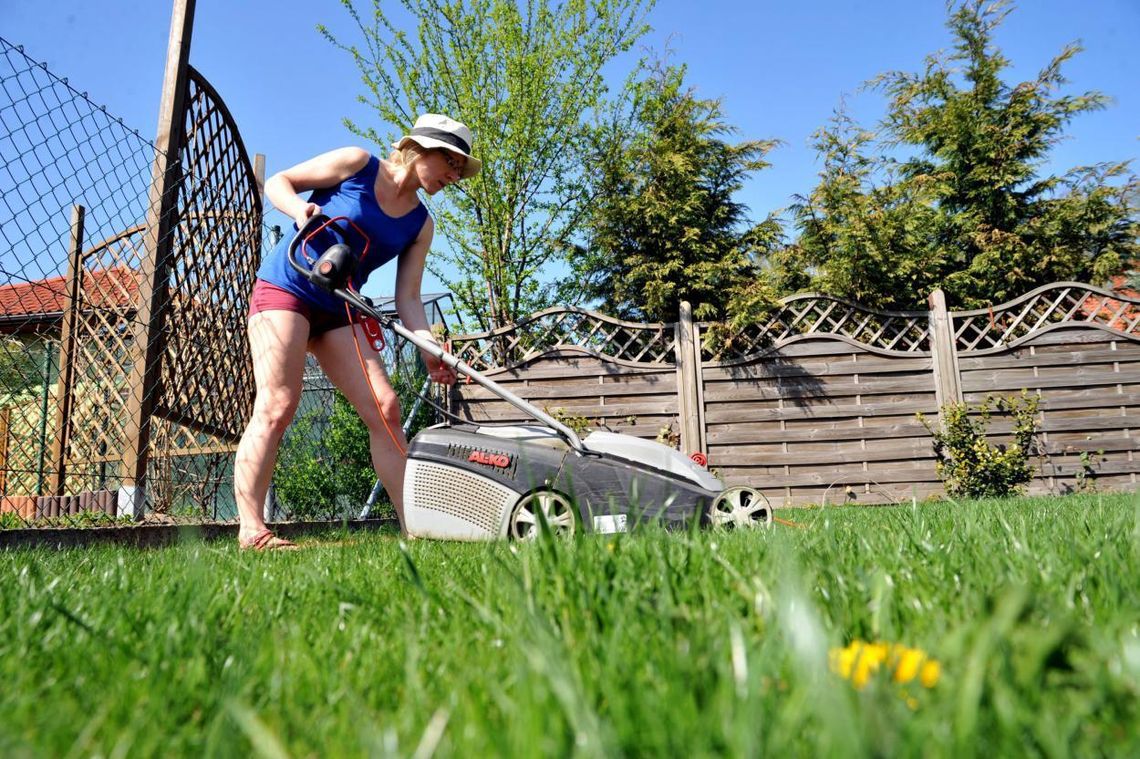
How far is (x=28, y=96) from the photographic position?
13.0ft

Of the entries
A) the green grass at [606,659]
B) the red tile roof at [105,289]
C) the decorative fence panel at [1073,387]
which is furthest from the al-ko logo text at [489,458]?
the decorative fence panel at [1073,387]

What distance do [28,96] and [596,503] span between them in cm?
347

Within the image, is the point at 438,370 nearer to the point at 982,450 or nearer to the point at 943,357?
the point at 982,450

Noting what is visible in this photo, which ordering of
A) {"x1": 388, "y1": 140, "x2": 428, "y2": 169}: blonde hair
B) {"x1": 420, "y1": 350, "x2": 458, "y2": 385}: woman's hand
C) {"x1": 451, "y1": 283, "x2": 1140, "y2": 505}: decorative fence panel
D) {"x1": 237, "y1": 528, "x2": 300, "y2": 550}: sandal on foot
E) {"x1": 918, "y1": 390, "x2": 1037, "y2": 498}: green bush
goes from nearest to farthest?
{"x1": 237, "y1": 528, "x2": 300, "y2": 550}: sandal on foot → {"x1": 388, "y1": 140, "x2": 428, "y2": 169}: blonde hair → {"x1": 420, "y1": 350, "x2": 458, "y2": 385}: woman's hand → {"x1": 918, "y1": 390, "x2": 1037, "y2": 498}: green bush → {"x1": 451, "y1": 283, "x2": 1140, "y2": 505}: decorative fence panel

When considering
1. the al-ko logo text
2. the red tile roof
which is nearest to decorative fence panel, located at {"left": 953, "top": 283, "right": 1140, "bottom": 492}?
the al-ko logo text

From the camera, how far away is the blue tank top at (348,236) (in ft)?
11.8

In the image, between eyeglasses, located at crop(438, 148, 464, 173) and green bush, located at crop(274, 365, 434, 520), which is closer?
eyeglasses, located at crop(438, 148, 464, 173)

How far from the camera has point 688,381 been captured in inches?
352

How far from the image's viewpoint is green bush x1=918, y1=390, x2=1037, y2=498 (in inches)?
338

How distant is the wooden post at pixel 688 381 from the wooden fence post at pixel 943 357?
273cm

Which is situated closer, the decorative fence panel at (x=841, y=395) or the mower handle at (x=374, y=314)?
the mower handle at (x=374, y=314)

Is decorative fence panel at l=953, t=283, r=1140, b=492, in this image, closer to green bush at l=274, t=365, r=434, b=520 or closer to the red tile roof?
green bush at l=274, t=365, r=434, b=520

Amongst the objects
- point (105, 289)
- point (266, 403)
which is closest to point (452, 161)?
point (266, 403)

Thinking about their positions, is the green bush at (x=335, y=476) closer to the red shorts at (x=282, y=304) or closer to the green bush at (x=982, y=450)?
the red shorts at (x=282, y=304)
